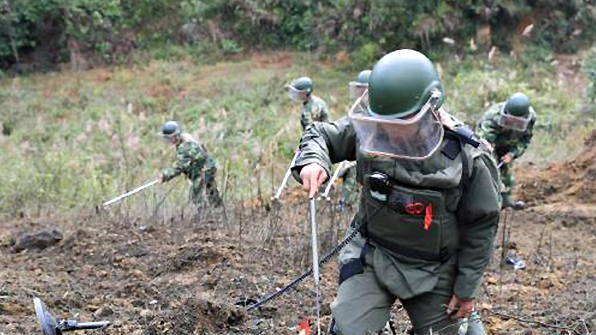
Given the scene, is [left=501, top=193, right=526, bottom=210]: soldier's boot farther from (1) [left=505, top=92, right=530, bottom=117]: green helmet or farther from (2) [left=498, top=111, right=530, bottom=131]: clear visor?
(1) [left=505, top=92, right=530, bottom=117]: green helmet

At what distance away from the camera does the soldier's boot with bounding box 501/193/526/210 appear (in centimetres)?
888

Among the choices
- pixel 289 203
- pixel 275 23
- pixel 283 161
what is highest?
pixel 289 203

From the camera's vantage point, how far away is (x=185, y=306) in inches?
160

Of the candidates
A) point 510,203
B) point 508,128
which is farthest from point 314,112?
point 510,203

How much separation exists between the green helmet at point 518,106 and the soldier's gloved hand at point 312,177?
5.13 meters

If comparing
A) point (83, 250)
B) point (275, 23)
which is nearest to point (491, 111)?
point (83, 250)

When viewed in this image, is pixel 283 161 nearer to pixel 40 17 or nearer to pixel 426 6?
pixel 426 6

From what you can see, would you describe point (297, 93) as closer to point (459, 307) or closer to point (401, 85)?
point (459, 307)

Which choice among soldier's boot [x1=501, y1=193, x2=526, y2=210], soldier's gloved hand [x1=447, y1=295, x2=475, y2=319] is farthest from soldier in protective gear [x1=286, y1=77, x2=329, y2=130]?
soldier's gloved hand [x1=447, y1=295, x2=475, y2=319]

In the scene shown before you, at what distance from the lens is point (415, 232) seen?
3.30 meters

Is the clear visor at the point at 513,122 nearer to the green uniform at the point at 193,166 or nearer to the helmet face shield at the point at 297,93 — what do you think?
the helmet face shield at the point at 297,93

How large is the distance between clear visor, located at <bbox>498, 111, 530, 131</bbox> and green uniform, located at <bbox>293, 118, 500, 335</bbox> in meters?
4.74

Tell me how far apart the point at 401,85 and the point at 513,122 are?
16.8 feet

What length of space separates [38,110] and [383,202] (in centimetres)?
1637
